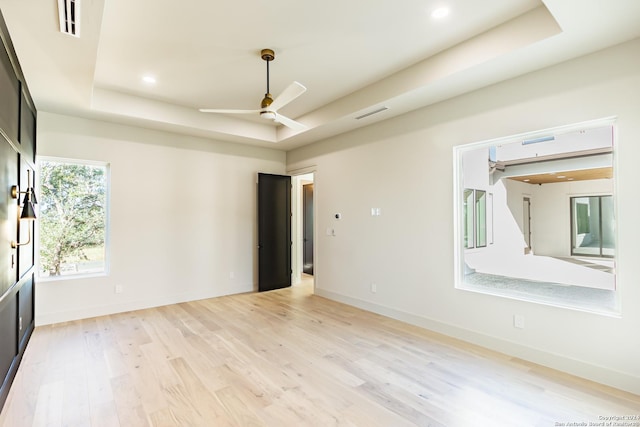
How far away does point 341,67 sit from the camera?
3600mm

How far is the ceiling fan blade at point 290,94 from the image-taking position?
2896mm

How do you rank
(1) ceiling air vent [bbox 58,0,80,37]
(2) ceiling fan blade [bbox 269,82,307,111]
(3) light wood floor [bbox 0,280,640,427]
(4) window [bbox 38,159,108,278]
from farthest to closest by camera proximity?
1. (4) window [bbox 38,159,108,278]
2. (2) ceiling fan blade [bbox 269,82,307,111]
3. (3) light wood floor [bbox 0,280,640,427]
4. (1) ceiling air vent [bbox 58,0,80,37]

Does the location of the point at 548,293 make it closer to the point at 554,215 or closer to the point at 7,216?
the point at 554,215

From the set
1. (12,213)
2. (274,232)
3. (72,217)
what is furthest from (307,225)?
(12,213)

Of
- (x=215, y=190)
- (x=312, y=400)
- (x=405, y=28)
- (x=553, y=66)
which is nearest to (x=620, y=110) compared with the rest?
(x=553, y=66)

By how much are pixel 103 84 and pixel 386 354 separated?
15.2 ft

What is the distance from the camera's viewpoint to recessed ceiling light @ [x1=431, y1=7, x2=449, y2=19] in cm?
260

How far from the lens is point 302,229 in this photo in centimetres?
748

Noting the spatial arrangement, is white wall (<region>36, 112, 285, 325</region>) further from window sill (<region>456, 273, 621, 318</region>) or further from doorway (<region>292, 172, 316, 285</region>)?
window sill (<region>456, 273, 621, 318</region>)

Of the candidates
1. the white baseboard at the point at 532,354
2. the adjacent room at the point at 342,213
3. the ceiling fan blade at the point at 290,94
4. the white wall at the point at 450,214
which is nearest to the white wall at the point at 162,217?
the adjacent room at the point at 342,213

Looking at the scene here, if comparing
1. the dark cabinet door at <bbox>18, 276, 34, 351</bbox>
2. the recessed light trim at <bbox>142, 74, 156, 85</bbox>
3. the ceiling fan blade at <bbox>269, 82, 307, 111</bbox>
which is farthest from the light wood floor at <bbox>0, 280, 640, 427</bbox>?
the recessed light trim at <bbox>142, 74, 156, 85</bbox>

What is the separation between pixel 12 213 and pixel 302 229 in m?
5.25

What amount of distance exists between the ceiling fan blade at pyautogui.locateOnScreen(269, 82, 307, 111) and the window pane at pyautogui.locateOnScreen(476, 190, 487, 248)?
2417 millimetres

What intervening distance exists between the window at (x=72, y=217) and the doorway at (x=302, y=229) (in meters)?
3.34
